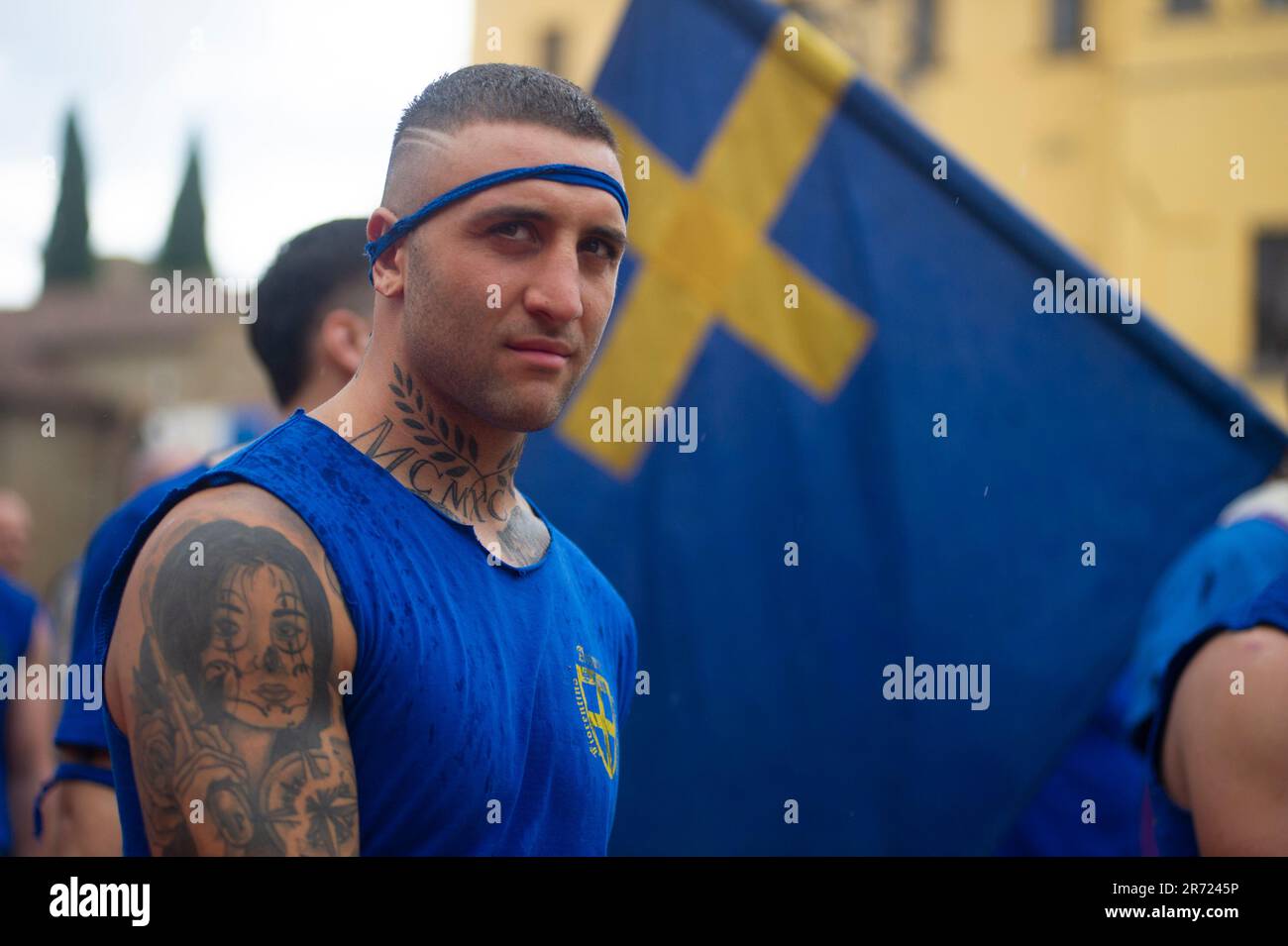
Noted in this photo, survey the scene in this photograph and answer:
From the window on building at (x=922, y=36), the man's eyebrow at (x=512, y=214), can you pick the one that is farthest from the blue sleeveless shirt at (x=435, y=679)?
the window on building at (x=922, y=36)

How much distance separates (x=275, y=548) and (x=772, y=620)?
2355 millimetres

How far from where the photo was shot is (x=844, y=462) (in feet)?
13.2

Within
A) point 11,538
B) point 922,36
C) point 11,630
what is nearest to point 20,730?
point 11,630

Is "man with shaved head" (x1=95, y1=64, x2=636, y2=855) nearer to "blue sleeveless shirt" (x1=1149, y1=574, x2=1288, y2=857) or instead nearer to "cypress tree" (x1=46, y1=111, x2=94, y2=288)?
"blue sleeveless shirt" (x1=1149, y1=574, x2=1288, y2=857)

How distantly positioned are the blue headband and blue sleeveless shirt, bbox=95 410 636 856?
296 mm

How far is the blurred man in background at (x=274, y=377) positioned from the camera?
2.96m

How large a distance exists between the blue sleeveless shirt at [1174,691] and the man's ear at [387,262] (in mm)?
1658

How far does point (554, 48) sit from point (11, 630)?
767 inches

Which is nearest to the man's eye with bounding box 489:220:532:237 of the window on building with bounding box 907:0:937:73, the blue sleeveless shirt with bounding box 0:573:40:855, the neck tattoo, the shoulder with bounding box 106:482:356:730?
the neck tattoo

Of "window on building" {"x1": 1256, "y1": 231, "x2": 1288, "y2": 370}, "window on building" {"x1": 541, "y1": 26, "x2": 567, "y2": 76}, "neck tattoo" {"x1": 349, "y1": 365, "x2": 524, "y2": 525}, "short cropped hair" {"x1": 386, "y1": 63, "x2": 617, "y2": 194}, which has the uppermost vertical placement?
"window on building" {"x1": 541, "y1": 26, "x2": 567, "y2": 76}

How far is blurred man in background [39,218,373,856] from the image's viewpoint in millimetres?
2961

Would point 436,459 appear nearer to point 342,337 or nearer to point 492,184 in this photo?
point 492,184

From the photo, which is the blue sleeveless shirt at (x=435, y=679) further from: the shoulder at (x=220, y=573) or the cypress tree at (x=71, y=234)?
the cypress tree at (x=71, y=234)
